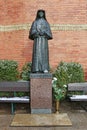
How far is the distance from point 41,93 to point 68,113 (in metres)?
1.03

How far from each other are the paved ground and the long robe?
58.3 inches

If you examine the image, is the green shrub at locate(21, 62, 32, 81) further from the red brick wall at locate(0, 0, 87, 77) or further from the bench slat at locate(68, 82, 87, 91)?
the bench slat at locate(68, 82, 87, 91)

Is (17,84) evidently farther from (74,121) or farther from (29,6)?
(29,6)

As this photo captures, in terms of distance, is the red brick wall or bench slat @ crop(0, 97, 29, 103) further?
the red brick wall

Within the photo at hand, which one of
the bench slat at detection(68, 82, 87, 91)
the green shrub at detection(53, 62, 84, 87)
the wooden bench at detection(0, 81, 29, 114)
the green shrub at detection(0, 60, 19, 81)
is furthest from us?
the green shrub at detection(0, 60, 19, 81)

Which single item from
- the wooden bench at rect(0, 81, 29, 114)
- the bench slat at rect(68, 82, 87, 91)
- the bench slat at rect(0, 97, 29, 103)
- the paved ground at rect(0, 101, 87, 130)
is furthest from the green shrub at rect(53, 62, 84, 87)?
the bench slat at rect(0, 97, 29, 103)

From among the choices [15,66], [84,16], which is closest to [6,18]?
[15,66]

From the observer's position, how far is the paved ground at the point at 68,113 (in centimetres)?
752

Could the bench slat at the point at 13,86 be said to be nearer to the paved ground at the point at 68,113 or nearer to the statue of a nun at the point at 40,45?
the statue of a nun at the point at 40,45

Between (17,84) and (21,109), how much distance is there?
34.9 inches

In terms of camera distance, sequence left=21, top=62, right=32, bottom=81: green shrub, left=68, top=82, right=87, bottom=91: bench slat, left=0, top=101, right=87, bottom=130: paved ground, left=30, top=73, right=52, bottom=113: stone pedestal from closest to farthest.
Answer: left=0, top=101, right=87, bottom=130: paved ground < left=30, top=73, right=52, bottom=113: stone pedestal < left=68, top=82, right=87, bottom=91: bench slat < left=21, top=62, right=32, bottom=81: green shrub

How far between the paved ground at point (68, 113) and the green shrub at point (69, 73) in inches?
31.8

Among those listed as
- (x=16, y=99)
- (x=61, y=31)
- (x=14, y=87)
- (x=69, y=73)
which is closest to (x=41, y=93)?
(x=16, y=99)

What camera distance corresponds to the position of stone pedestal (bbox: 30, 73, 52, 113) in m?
9.12
